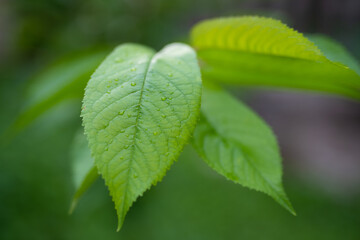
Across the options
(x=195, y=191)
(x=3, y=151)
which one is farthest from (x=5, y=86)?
(x=195, y=191)

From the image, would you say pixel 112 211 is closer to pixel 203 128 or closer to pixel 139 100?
pixel 203 128

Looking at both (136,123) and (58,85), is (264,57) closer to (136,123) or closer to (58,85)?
(136,123)

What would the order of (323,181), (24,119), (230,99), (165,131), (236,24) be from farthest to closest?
1. (323,181)
2. (24,119)
3. (230,99)
4. (236,24)
5. (165,131)

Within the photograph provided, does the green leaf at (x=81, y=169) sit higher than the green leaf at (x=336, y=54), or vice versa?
the green leaf at (x=336, y=54)

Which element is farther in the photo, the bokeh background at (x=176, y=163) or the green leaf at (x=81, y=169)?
the bokeh background at (x=176, y=163)

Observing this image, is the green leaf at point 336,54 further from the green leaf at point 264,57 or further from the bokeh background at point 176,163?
the bokeh background at point 176,163

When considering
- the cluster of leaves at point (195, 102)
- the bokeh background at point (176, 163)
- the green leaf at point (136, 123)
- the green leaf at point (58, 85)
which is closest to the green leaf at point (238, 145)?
the cluster of leaves at point (195, 102)
